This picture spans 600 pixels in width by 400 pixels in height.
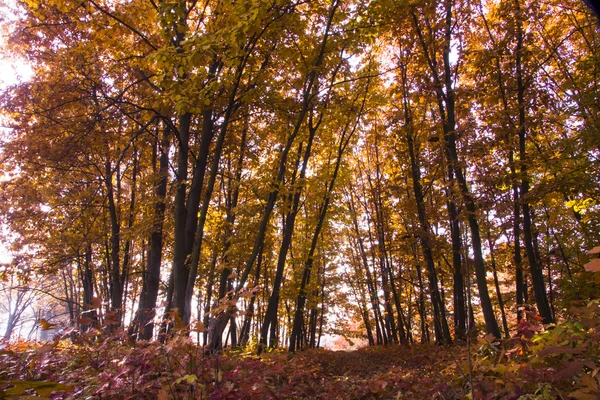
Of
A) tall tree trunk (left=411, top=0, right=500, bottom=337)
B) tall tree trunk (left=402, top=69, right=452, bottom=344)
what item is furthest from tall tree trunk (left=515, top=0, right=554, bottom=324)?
tall tree trunk (left=402, top=69, right=452, bottom=344)

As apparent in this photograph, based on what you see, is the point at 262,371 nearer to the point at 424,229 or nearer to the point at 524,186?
the point at 424,229

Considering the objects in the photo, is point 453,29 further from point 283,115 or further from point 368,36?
point 283,115

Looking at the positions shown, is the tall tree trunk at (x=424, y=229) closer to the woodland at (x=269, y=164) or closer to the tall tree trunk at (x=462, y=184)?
the woodland at (x=269, y=164)

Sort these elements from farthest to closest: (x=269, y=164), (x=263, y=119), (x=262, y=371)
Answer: (x=269, y=164)
(x=263, y=119)
(x=262, y=371)

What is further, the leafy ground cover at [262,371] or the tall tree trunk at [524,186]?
the tall tree trunk at [524,186]

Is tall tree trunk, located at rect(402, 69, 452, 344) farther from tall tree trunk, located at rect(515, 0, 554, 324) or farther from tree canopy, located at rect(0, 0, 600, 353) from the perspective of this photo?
tall tree trunk, located at rect(515, 0, 554, 324)

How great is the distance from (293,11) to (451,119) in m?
3.97

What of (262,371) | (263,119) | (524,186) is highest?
(263,119)

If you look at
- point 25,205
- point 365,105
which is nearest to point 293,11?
point 365,105

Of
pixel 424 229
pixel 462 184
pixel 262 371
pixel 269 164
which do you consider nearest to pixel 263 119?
pixel 269 164

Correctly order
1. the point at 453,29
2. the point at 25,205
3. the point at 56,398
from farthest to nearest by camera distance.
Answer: the point at 25,205
the point at 453,29
the point at 56,398

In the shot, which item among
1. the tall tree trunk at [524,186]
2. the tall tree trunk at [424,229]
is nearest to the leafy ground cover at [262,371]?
the tall tree trunk at [524,186]

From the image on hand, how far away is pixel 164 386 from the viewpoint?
9.87ft

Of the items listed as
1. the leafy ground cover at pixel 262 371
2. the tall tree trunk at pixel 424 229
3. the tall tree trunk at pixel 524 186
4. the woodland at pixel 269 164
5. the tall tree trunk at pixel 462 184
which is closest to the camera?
the leafy ground cover at pixel 262 371
